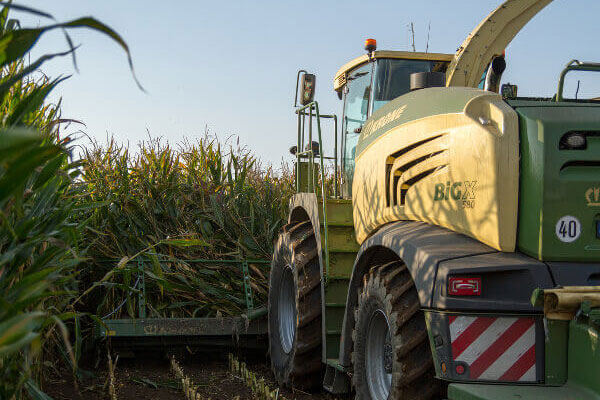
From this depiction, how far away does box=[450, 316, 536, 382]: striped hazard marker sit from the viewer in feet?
10.6

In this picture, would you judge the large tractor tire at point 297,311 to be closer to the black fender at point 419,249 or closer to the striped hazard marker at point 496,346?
the black fender at point 419,249

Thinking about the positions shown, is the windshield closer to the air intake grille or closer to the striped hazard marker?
the air intake grille

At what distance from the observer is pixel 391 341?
3688 mm

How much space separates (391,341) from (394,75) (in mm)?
2506

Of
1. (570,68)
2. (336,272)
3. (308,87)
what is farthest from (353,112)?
(570,68)

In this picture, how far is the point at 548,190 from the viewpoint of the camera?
10.5 ft

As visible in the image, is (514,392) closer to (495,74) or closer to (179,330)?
(495,74)

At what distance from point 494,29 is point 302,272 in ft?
7.48

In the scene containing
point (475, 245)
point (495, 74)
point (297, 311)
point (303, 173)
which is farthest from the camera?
point (303, 173)

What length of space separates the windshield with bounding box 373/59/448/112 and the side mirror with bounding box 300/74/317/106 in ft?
1.88

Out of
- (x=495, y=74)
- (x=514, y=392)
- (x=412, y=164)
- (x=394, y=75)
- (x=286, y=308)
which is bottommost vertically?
(x=286, y=308)

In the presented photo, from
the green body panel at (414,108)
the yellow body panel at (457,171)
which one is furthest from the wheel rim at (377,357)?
the green body panel at (414,108)

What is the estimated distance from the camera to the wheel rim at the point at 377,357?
4105 mm

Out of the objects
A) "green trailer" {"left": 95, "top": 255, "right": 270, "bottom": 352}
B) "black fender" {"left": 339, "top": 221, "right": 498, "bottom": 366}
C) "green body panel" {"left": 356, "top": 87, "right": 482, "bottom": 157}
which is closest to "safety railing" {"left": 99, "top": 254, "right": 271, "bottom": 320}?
"green trailer" {"left": 95, "top": 255, "right": 270, "bottom": 352}
